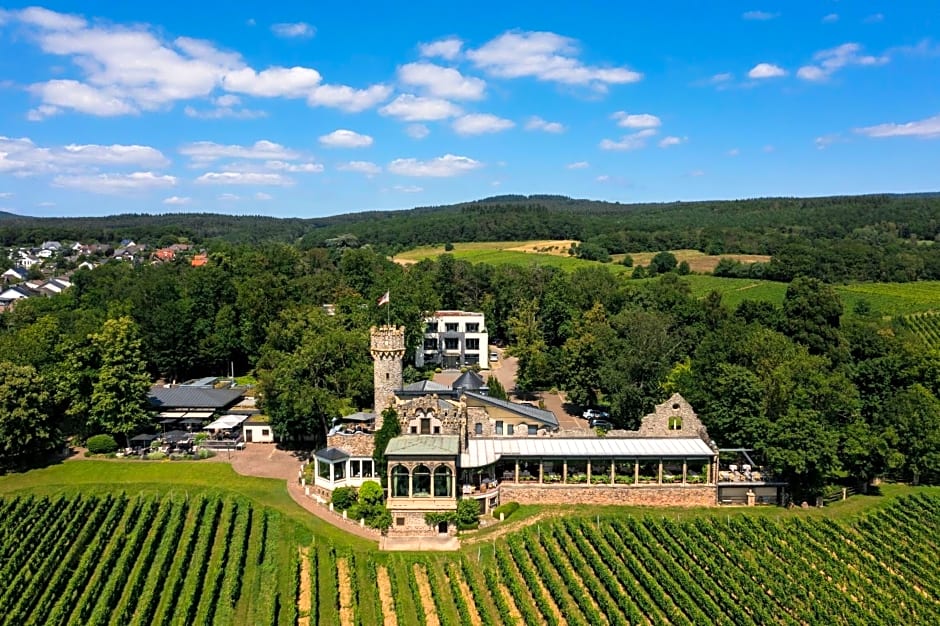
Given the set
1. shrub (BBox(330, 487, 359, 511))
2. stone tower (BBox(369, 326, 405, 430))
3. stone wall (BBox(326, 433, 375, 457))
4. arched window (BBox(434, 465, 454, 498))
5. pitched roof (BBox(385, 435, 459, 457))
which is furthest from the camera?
stone tower (BBox(369, 326, 405, 430))

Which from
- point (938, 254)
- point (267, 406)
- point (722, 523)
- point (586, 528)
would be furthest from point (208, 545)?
point (938, 254)

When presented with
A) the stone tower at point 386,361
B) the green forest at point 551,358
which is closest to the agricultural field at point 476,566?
the green forest at point 551,358

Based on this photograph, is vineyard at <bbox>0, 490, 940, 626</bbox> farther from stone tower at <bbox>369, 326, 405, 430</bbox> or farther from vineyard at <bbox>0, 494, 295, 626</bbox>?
stone tower at <bbox>369, 326, 405, 430</bbox>

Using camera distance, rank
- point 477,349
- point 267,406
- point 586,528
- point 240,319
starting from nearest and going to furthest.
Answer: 1. point 586,528
2. point 267,406
3. point 240,319
4. point 477,349

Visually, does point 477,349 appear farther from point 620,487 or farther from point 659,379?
point 620,487

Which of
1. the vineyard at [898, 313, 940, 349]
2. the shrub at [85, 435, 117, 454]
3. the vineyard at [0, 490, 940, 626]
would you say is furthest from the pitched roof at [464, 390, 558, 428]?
the vineyard at [898, 313, 940, 349]

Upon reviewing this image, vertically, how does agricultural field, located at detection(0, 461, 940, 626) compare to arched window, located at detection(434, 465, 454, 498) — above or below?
below

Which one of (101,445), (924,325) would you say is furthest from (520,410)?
(924,325)

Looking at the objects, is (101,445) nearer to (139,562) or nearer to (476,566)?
(139,562)
